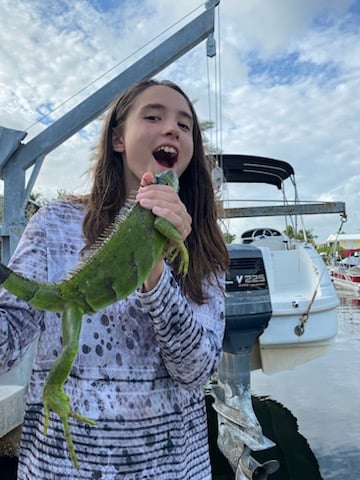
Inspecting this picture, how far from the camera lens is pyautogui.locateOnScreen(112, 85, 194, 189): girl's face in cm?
148

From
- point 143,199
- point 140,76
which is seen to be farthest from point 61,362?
point 140,76

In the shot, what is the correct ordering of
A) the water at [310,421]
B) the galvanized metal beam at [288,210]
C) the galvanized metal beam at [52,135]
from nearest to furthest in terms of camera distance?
the galvanized metal beam at [52,135]
the water at [310,421]
the galvanized metal beam at [288,210]

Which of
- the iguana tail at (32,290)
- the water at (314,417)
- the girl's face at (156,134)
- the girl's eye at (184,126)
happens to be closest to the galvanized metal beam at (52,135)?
the girl's face at (156,134)

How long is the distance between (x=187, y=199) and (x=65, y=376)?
0.93 meters

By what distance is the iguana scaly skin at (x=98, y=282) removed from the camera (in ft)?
3.55

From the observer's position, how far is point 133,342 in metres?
1.40

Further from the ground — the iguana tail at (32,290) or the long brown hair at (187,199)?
Result: the long brown hair at (187,199)

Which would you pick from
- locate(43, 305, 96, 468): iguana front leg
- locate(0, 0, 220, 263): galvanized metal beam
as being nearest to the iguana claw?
locate(43, 305, 96, 468): iguana front leg

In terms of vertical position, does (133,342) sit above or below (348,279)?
below

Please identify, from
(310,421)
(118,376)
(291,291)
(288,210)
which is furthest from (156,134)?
(310,421)

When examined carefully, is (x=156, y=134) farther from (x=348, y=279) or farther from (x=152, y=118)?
(x=348, y=279)

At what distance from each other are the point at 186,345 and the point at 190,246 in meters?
0.48

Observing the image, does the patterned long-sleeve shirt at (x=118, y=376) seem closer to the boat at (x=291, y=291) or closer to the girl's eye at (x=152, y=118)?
the girl's eye at (x=152, y=118)

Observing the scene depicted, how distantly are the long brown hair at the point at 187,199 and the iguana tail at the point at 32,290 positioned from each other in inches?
17.1
